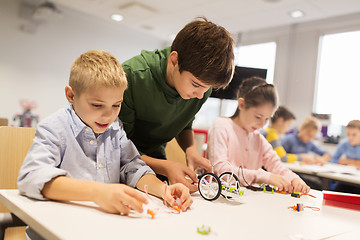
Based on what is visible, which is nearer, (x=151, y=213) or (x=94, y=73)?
(x=151, y=213)

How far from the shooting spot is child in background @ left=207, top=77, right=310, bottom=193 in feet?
4.77

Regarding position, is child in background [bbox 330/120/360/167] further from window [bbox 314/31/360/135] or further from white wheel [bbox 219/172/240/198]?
white wheel [bbox 219/172/240/198]

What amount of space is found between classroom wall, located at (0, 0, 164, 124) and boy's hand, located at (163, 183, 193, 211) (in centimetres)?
466

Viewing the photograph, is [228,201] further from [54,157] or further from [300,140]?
Result: [300,140]

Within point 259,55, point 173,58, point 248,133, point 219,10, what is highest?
point 219,10

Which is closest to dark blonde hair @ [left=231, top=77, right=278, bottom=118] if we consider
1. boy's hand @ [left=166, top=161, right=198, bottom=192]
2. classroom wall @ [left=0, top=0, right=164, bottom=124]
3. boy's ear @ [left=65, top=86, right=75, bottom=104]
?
boy's hand @ [left=166, top=161, right=198, bottom=192]

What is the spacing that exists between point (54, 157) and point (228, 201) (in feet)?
1.65

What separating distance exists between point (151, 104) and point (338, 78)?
458cm

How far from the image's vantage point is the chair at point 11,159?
980mm

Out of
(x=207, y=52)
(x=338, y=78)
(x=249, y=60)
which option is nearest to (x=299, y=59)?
(x=338, y=78)

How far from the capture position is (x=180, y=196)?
2.66ft

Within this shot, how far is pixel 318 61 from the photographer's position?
5098 millimetres

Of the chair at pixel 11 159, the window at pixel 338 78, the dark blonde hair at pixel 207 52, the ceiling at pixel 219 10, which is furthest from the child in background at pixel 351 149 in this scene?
the chair at pixel 11 159

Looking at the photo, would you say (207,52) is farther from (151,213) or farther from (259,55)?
(259,55)
